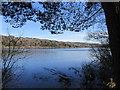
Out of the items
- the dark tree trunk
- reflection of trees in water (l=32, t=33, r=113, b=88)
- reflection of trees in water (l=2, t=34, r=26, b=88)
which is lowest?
reflection of trees in water (l=32, t=33, r=113, b=88)

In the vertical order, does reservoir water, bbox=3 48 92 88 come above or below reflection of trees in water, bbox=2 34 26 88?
below

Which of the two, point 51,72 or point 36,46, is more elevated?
point 36,46

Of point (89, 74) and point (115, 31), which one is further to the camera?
point (89, 74)

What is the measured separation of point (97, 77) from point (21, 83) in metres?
3.97

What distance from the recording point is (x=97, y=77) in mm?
5629

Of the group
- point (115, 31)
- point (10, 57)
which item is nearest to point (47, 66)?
point (10, 57)

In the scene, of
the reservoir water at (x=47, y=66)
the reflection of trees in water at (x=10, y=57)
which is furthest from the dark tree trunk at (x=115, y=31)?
the reservoir water at (x=47, y=66)

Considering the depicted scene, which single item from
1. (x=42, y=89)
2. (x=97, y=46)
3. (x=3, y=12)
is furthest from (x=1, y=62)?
(x=97, y=46)

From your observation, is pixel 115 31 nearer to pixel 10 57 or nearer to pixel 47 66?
pixel 10 57

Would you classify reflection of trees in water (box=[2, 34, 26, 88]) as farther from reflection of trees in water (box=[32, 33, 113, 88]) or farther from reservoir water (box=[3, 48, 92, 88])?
reflection of trees in water (box=[32, 33, 113, 88])

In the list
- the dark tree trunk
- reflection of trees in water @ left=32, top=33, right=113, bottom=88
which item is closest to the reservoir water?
reflection of trees in water @ left=32, top=33, right=113, bottom=88

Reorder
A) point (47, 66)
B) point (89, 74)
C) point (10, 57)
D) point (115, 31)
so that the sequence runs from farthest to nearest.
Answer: point (47, 66) → point (89, 74) → point (10, 57) → point (115, 31)

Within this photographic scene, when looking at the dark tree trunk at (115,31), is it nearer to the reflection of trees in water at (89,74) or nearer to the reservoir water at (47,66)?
the reservoir water at (47,66)

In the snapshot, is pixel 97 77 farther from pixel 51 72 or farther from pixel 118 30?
pixel 118 30
